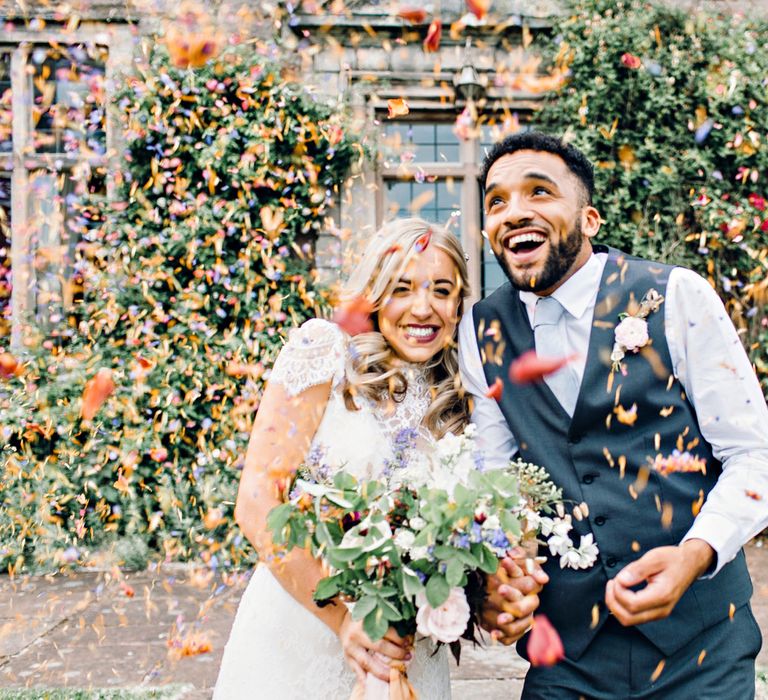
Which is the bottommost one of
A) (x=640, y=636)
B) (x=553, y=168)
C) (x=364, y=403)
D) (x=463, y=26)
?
(x=640, y=636)

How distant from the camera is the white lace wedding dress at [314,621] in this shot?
7.17 ft

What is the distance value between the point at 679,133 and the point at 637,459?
183 inches

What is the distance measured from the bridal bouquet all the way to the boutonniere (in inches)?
14.8

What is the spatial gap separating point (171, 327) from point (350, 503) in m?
4.28

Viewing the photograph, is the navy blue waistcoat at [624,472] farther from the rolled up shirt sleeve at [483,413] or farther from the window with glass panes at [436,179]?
the window with glass panes at [436,179]

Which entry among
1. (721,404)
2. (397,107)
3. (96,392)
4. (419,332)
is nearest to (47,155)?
(96,392)

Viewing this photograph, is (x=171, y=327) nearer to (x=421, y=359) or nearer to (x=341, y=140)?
(x=341, y=140)

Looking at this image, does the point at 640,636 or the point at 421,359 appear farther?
the point at 421,359

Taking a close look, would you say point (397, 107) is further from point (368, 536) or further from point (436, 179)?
point (368, 536)

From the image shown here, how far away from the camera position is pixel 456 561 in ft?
5.32

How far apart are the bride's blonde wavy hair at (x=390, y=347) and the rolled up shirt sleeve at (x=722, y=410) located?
66 cm

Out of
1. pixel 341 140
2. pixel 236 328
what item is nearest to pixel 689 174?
pixel 341 140

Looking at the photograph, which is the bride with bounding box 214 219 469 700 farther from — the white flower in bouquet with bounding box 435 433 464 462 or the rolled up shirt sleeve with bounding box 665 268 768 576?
the rolled up shirt sleeve with bounding box 665 268 768 576

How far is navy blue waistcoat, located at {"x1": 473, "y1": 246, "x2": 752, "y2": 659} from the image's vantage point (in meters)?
1.88
